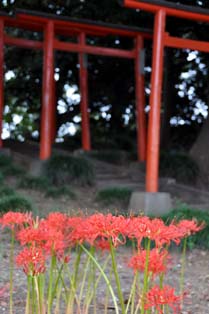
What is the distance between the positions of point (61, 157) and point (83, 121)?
240cm

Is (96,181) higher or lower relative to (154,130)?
lower

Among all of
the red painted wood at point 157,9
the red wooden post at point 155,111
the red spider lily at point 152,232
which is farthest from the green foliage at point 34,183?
the red spider lily at point 152,232

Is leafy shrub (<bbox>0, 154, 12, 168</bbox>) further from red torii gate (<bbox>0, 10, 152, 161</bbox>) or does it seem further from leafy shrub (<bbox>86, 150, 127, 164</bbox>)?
leafy shrub (<bbox>86, 150, 127, 164</bbox>)

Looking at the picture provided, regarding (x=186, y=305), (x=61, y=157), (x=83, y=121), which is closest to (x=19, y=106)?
(x=83, y=121)

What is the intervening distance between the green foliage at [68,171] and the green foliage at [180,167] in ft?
4.58

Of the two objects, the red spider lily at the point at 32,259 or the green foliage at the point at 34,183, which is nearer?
the red spider lily at the point at 32,259

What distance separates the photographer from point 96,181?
9.58 meters

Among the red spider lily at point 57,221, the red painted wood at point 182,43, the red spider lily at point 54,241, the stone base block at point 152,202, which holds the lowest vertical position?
the stone base block at point 152,202

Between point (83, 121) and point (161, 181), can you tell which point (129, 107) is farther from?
point (161, 181)

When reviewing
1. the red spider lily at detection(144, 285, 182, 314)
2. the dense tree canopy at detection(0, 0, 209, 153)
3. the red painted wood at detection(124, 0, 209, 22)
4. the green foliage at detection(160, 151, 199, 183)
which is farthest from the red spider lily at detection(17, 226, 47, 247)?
the dense tree canopy at detection(0, 0, 209, 153)

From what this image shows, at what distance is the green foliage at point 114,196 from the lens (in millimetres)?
8175

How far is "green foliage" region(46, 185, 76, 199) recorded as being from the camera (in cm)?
830

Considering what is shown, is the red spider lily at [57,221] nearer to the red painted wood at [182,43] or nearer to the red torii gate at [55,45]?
the red painted wood at [182,43]

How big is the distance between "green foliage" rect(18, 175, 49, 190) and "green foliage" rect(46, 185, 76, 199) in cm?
17
